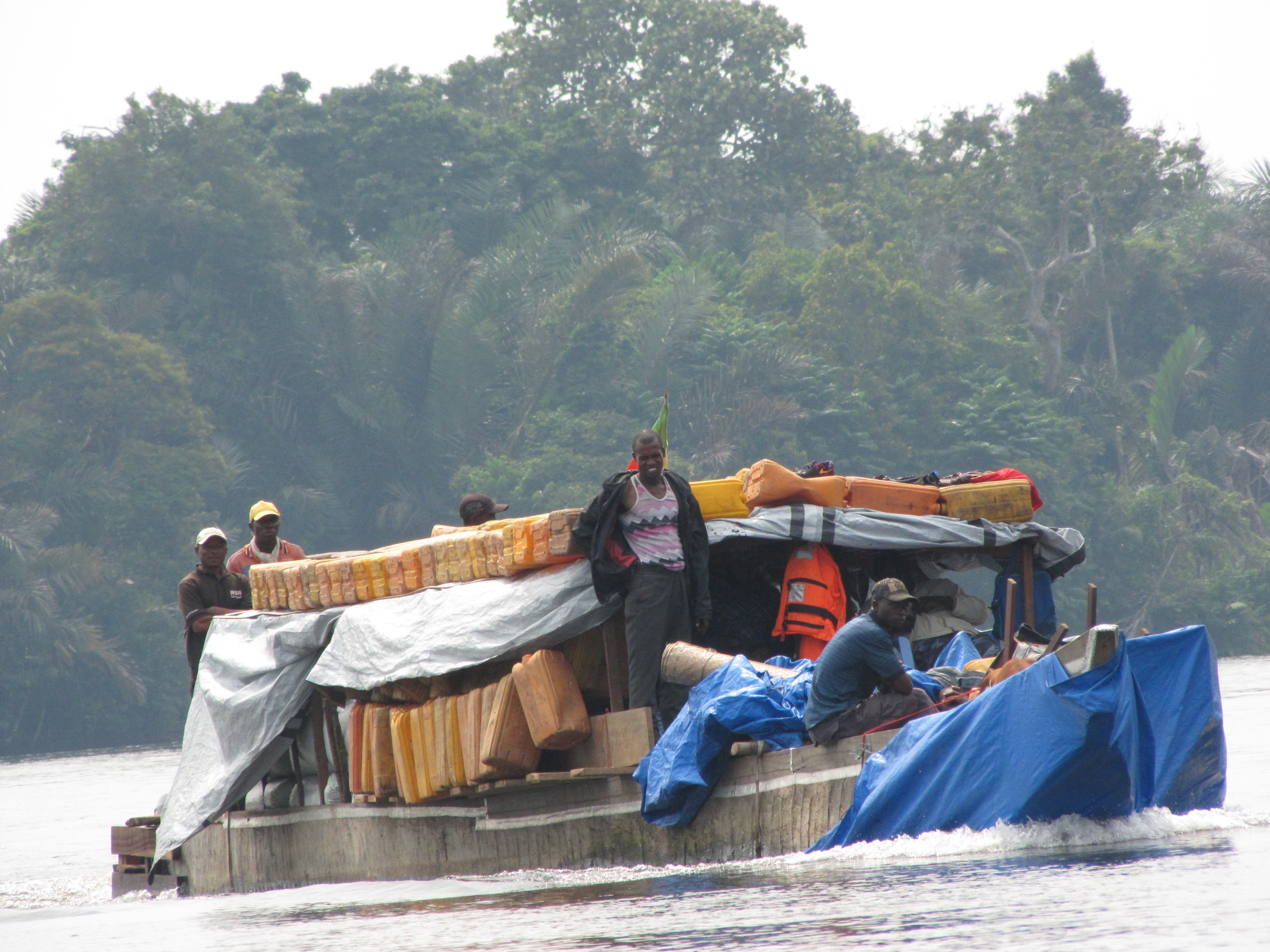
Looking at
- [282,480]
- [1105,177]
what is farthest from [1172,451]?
[282,480]

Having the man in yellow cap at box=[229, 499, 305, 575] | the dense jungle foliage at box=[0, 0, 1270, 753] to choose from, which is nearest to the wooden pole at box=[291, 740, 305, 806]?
the man in yellow cap at box=[229, 499, 305, 575]

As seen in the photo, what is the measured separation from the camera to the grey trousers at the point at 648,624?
8.12 m

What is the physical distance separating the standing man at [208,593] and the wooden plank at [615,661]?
2871 mm

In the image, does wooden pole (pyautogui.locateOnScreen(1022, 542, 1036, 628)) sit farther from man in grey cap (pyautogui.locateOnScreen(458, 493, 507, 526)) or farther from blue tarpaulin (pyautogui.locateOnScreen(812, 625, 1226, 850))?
man in grey cap (pyautogui.locateOnScreen(458, 493, 507, 526))

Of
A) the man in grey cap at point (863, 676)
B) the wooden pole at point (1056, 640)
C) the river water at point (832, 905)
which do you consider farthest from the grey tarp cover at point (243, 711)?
the wooden pole at point (1056, 640)

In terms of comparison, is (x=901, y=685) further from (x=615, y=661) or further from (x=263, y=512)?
(x=263, y=512)

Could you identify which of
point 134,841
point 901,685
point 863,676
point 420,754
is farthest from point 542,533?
point 134,841

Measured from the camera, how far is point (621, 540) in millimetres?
8234

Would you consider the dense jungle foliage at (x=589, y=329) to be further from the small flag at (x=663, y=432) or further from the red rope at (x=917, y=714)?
the red rope at (x=917, y=714)

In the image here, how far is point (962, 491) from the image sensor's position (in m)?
9.38

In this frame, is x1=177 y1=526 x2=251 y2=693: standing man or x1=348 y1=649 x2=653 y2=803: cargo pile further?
x1=177 y1=526 x2=251 y2=693: standing man

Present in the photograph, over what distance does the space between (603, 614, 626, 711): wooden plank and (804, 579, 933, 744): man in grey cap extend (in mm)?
1202

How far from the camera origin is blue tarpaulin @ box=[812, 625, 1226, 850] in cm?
655

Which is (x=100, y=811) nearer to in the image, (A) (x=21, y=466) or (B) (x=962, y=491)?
(B) (x=962, y=491)
